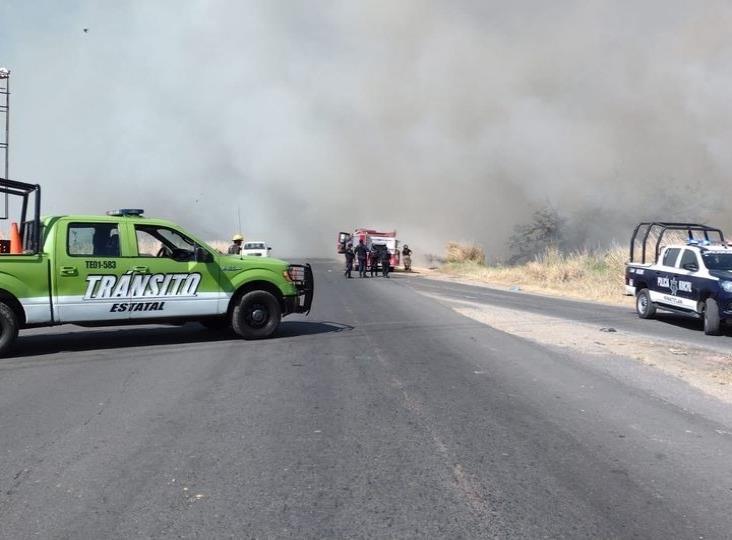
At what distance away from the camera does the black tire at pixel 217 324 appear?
11.0 meters

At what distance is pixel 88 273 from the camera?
950 centimetres

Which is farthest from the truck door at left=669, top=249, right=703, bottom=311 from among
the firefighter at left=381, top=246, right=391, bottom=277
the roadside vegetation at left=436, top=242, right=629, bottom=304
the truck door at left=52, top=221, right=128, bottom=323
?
the firefighter at left=381, top=246, right=391, bottom=277

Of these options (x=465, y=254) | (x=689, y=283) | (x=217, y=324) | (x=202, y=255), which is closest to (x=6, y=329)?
(x=202, y=255)

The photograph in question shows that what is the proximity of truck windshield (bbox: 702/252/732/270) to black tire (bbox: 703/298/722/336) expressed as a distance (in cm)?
87

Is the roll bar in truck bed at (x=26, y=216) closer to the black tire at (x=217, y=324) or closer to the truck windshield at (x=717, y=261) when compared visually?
the black tire at (x=217, y=324)

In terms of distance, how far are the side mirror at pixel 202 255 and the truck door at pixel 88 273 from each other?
1.09m

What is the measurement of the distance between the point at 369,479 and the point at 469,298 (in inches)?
641

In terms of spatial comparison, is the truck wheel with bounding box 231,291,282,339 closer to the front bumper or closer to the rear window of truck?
the front bumper

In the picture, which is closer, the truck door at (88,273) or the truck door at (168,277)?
the truck door at (88,273)

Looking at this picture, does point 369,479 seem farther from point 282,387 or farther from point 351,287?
point 351,287

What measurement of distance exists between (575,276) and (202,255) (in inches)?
792

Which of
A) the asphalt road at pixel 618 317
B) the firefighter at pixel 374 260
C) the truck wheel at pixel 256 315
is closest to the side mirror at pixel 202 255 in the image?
the truck wheel at pixel 256 315

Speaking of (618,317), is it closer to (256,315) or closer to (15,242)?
(256,315)

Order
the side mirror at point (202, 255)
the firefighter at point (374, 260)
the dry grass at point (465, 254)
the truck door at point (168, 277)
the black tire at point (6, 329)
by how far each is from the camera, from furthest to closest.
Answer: the dry grass at point (465, 254) → the firefighter at point (374, 260) → the side mirror at point (202, 255) → the truck door at point (168, 277) → the black tire at point (6, 329)
